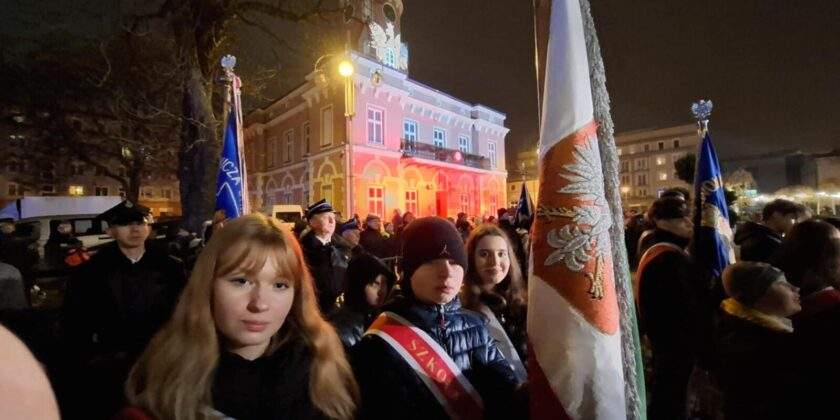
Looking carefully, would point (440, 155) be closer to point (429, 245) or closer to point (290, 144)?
point (290, 144)

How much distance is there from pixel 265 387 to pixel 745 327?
8.68 feet

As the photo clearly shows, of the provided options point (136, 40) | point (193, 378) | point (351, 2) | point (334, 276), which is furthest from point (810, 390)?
point (136, 40)

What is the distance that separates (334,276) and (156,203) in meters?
51.6

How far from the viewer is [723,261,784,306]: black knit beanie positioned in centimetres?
238

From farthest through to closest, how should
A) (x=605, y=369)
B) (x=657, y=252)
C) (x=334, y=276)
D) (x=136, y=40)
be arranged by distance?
(x=136, y=40) → (x=334, y=276) → (x=657, y=252) → (x=605, y=369)

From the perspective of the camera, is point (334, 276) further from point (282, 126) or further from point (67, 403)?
point (282, 126)

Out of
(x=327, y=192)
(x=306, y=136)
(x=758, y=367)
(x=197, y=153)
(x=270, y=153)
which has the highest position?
(x=306, y=136)

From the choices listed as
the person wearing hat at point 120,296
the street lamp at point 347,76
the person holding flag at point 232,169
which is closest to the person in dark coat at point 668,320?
the person wearing hat at point 120,296

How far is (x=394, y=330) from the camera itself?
185 centimetres

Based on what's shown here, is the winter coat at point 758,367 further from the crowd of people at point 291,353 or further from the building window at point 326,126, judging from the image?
the building window at point 326,126

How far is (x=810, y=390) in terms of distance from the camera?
2.21 metres

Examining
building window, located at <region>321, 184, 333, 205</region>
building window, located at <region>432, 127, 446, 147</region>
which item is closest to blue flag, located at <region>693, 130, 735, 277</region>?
building window, located at <region>321, 184, 333, 205</region>

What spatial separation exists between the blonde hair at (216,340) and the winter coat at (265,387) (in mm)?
34

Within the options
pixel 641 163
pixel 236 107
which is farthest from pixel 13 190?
pixel 641 163
